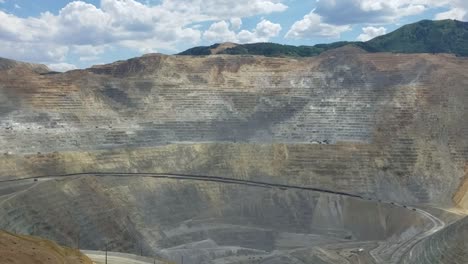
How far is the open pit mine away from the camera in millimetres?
51781

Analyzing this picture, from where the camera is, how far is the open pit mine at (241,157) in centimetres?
5178

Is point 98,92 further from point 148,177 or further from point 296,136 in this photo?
point 296,136

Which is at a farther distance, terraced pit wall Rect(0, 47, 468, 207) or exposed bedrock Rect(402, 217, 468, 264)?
terraced pit wall Rect(0, 47, 468, 207)

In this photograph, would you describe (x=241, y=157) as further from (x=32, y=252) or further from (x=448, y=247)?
(x=32, y=252)

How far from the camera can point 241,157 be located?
6925 cm

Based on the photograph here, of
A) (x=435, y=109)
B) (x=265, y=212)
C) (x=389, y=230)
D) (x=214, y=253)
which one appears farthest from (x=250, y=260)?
(x=435, y=109)

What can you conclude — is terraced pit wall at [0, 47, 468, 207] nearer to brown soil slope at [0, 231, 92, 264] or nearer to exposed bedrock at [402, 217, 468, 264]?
exposed bedrock at [402, 217, 468, 264]

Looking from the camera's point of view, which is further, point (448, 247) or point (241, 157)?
point (241, 157)

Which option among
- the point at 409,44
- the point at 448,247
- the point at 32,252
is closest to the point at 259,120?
the point at 448,247

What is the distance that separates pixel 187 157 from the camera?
225 ft

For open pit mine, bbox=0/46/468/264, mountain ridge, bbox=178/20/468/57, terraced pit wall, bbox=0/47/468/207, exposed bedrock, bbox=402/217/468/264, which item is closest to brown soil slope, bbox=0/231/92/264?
open pit mine, bbox=0/46/468/264

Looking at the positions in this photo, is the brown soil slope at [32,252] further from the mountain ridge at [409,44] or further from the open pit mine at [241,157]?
the mountain ridge at [409,44]

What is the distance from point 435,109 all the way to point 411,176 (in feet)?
41.6

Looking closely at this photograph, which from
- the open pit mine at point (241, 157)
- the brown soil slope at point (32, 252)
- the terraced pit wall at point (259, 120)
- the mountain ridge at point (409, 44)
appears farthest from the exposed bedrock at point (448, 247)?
the mountain ridge at point (409, 44)
